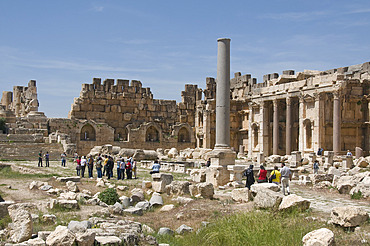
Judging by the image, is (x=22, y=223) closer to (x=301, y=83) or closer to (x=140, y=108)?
(x=301, y=83)

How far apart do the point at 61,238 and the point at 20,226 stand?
108 centimetres

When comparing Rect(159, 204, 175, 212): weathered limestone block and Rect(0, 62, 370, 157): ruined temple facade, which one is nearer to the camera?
Rect(159, 204, 175, 212): weathered limestone block

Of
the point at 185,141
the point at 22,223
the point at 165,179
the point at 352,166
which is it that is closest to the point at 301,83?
the point at 352,166

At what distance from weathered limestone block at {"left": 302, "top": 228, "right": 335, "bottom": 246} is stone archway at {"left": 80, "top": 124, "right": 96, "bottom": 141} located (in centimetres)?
3605

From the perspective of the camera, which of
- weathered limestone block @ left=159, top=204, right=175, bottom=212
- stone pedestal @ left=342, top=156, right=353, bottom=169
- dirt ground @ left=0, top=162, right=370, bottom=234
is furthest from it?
stone pedestal @ left=342, top=156, right=353, bottom=169

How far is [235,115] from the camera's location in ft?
143

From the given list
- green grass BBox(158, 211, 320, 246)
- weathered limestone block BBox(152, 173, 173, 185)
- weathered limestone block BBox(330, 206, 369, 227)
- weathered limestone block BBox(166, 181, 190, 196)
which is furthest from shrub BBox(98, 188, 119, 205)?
weathered limestone block BBox(330, 206, 369, 227)

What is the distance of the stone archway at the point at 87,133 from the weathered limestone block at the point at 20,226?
33.7m

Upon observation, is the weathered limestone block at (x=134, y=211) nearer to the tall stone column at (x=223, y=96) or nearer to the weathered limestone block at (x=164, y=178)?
the weathered limestone block at (x=164, y=178)

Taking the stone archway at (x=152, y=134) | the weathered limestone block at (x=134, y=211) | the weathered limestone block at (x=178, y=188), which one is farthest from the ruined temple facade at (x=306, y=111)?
the weathered limestone block at (x=134, y=211)

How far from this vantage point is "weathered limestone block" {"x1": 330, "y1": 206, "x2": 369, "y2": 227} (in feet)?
30.3

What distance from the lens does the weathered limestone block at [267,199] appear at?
11064mm

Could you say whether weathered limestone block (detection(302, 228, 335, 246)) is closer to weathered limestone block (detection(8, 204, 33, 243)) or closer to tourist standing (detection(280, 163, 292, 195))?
weathered limestone block (detection(8, 204, 33, 243))

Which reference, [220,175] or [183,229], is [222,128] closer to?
[220,175]
